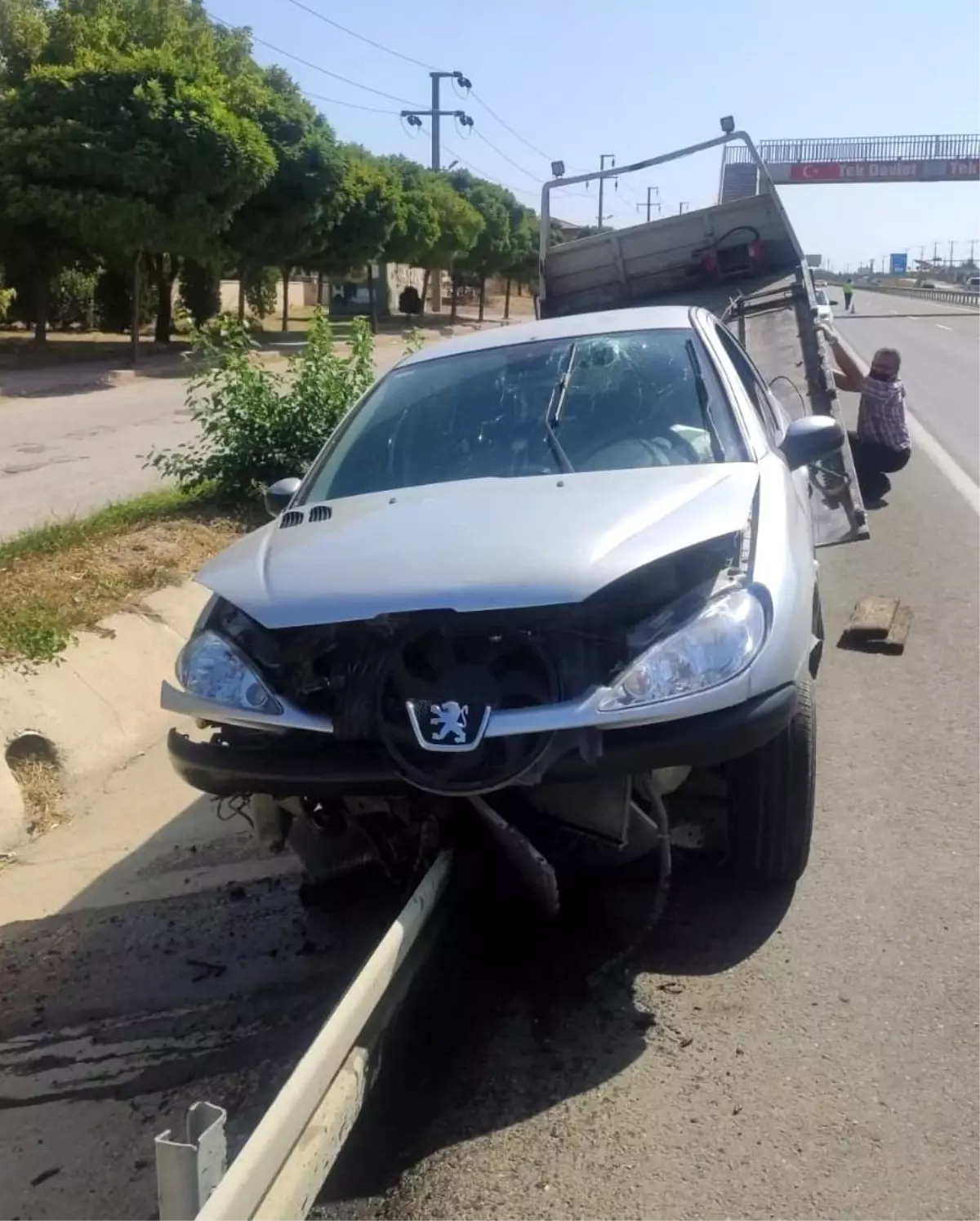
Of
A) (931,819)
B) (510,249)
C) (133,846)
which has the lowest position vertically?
(133,846)

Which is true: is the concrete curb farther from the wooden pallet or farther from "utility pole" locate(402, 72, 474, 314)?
"utility pole" locate(402, 72, 474, 314)

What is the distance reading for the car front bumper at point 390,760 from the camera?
3.34 metres

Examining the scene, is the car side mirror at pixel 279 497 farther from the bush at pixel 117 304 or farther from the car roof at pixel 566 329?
the bush at pixel 117 304

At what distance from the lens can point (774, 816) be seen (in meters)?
3.96

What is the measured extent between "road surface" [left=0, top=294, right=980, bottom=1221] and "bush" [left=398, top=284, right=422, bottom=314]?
5164cm

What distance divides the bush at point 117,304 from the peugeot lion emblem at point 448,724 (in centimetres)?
3698

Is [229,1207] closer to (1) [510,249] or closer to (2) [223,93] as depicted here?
(2) [223,93]

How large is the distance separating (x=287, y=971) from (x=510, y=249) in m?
53.0

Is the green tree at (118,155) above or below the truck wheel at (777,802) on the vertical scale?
above

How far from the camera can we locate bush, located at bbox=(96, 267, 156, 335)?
38.8 m

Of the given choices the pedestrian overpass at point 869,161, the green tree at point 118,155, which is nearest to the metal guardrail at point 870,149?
the pedestrian overpass at point 869,161

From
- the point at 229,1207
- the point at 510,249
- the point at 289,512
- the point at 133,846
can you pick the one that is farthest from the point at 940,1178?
the point at 510,249

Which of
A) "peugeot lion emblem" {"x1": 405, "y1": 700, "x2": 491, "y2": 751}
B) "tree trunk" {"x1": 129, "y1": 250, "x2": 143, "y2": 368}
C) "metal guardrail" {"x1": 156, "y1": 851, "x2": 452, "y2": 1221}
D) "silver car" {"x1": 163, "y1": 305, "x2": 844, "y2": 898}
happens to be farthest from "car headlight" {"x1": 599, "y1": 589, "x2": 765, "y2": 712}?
"tree trunk" {"x1": 129, "y1": 250, "x2": 143, "y2": 368}

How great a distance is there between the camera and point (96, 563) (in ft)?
25.8
